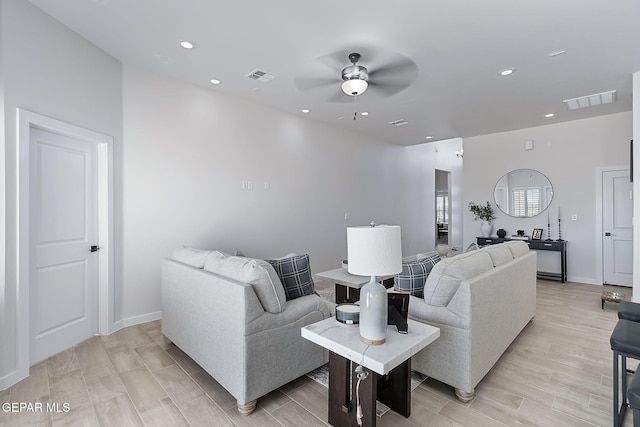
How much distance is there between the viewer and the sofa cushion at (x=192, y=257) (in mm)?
2641

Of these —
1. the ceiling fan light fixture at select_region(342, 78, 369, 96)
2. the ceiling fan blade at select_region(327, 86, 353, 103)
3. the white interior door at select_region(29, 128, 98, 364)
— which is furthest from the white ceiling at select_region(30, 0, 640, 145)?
the white interior door at select_region(29, 128, 98, 364)

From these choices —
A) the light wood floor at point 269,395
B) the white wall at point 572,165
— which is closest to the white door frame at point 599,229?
the white wall at point 572,165

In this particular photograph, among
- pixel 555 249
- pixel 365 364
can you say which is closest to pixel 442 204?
pixel 555 249

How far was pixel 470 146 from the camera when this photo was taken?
21.7 ft

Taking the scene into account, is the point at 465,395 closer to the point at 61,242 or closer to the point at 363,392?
the point at 363,392

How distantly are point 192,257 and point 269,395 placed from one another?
1.32m

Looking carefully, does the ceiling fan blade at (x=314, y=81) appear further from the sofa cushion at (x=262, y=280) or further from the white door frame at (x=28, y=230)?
the sofa cushion at (x=262, y=280)

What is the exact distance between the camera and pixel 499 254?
2781 millimetres

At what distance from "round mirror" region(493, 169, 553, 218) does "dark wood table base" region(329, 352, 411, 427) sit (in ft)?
17.8

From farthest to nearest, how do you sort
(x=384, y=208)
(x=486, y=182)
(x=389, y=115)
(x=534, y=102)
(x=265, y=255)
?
(x=384, y=208), (x=486, y=182), (x=389, y=115), (x=265, y=255), (x=534, y=102)

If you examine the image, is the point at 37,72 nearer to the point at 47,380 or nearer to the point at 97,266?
the point at 97,266

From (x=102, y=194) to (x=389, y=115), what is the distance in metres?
4.18

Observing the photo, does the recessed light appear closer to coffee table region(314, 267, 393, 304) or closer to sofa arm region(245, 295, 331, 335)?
coffee table region(314, 267, 393, 304)

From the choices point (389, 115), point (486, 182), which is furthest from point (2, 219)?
point (486, 182)
